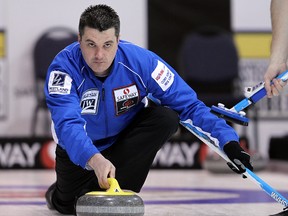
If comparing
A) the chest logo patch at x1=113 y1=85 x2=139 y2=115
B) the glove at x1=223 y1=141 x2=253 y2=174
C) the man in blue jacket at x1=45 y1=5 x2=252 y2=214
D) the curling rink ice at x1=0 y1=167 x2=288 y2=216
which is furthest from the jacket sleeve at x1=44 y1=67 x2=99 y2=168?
the curling rink ice at x1=0 y1=167 x2=288 y2=216

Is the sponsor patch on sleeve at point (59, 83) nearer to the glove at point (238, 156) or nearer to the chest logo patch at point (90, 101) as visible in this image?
the chest logo patch at point (90, 101)

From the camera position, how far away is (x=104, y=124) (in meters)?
3.61

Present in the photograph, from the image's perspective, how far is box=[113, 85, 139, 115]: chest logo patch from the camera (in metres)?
3.52

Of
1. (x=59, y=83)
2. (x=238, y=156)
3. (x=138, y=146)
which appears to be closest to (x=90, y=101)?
(x=59, y=83)

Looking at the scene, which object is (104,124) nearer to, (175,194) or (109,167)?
(109,167)

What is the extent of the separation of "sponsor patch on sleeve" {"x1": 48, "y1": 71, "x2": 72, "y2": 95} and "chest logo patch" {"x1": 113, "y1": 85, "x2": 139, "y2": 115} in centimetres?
27

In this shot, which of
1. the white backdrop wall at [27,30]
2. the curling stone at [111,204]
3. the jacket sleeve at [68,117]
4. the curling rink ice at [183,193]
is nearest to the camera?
the curling stone at [111,204]

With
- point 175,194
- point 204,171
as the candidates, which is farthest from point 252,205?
point 204,171

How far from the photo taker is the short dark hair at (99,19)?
10.7 ft

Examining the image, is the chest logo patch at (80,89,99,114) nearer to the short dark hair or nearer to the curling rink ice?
the short dark hair

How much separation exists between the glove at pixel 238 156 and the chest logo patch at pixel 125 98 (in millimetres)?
597

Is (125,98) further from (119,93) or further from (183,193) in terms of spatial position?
(183,193)

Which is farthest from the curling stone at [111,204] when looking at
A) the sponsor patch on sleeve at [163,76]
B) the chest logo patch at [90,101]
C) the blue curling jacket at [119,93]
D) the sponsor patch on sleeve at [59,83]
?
the sponsor patch on sleeve at [163,76]

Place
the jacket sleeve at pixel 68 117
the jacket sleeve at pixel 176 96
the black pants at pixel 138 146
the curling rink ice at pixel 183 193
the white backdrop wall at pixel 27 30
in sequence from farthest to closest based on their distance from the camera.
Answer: the white backdrop wall at pixel 27 30 < the curling rink ice at pixel 183 193 < the black pants at pixel 138 146 < the jacket sleeve at pixel 176 96 < the jacket sleeve at pixel 68 117
